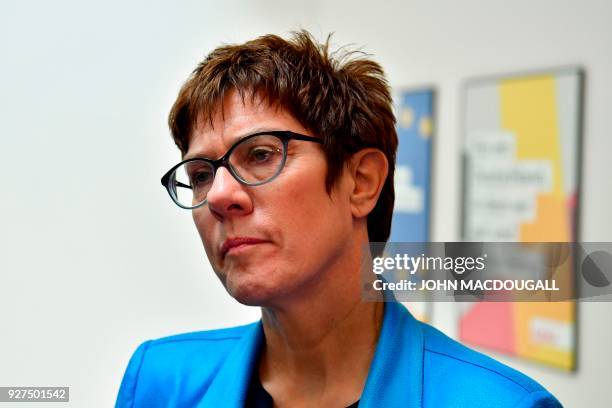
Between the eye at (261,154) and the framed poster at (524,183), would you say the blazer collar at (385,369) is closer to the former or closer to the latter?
the eye at (261,154)

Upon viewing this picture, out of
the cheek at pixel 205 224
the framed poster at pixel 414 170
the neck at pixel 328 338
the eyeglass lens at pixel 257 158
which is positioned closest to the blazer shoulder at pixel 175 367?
the neck at pixel 328 338

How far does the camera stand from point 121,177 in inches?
68.2

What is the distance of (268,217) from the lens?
101 cm

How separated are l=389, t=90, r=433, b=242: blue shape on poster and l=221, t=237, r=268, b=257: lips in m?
1.50

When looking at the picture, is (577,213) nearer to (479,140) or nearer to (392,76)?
(479,140)

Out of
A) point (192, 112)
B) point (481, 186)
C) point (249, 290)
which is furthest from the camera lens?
point (481, 186)

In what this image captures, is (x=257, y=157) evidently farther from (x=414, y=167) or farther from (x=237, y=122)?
(x=414, y=167)

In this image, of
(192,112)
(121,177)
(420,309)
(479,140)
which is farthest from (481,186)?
(192,112)

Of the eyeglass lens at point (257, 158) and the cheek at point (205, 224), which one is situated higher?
the eyeglass lens at point (257, 158)

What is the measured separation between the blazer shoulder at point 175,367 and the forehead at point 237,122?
0.41 m

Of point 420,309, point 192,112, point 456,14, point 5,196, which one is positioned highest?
point 456,14

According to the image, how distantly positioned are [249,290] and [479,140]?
149 centimetres

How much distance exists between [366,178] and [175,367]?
0.53m

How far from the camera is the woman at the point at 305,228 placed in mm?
1014
